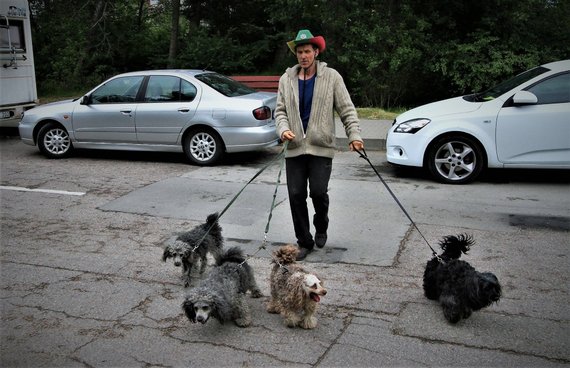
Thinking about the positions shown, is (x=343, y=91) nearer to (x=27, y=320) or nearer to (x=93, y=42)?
(x=27, y=320)

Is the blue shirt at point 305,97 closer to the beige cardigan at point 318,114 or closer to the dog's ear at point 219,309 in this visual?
the beige cardigan at point 318,114

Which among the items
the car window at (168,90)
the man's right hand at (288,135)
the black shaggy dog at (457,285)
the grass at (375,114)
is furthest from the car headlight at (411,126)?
the grass at (375,114)

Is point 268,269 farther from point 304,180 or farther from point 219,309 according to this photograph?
point 219,309

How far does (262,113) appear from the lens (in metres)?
10.2

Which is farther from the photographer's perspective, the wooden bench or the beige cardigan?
the wooden bench

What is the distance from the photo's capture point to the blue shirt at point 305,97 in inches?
220

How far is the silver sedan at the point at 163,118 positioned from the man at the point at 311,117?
4.38 metres

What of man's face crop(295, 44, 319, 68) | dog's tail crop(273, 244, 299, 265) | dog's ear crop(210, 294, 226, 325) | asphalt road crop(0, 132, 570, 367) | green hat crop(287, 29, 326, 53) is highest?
green hat crop(287, 29, 326, 53)

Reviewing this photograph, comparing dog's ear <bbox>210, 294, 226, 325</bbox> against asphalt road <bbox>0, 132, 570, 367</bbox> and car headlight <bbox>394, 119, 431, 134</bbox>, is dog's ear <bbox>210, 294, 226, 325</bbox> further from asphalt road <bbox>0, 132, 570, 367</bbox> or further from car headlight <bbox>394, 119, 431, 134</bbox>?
car headlight <bbox>394, 119, 431, 134</bbox>

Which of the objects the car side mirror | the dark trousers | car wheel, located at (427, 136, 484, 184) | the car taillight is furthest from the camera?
the car taillight

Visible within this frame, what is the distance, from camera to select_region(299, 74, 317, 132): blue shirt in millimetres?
5586

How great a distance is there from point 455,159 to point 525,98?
1254mm

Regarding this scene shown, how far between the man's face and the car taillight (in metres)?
4.61

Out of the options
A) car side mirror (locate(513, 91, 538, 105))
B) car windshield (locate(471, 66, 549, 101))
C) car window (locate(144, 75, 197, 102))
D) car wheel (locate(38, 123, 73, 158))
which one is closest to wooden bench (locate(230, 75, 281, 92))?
car window (locate(144, 75, 197, 102))
